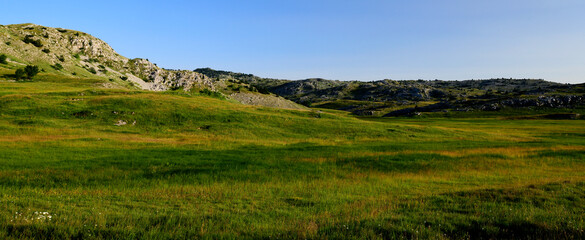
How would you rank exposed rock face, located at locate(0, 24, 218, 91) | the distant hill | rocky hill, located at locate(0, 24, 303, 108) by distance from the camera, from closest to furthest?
rocky hill, located at locate(0, 24, 303, 108)
the distant hill
exposed rock face, located at locate(0, 24, 218, 91)

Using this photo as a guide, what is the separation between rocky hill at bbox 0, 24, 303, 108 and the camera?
414 ft

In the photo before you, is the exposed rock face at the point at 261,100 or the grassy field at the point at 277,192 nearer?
the grassy field at the point at 277,192

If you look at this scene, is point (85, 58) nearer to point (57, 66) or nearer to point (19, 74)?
point (57, 66)

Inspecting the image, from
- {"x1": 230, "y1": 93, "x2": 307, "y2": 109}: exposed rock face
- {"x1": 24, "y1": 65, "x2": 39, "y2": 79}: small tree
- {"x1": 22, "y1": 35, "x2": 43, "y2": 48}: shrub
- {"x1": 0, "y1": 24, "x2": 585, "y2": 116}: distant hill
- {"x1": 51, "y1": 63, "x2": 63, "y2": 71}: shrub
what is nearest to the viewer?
{"x1": 24, "y1": 65, "x2": 39, "y2": 79}: small tree

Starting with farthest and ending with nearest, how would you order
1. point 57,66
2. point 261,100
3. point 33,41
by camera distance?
point 261,100 → point 33,41 → point 57,66

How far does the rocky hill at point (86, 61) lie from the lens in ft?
414

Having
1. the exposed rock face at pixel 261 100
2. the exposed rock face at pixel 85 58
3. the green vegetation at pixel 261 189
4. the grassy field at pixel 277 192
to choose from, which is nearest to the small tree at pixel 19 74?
the exposed rock face at pixel 85 58

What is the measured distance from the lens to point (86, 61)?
160 metres

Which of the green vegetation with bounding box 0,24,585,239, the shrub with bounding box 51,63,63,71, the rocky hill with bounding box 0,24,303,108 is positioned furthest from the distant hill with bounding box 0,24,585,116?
the green vegetation with bounding box 0,24,585,239

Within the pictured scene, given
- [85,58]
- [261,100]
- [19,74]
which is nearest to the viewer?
[19,74]

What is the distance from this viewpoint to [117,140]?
34906mm

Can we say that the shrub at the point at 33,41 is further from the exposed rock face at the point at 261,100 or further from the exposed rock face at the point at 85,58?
the exposed rock face at the point at 261,100

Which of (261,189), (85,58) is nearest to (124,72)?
(85,58)

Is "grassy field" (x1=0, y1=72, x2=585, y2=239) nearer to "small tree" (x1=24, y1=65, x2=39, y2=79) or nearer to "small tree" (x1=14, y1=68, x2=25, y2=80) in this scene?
"small tree" (x1=14, y1=68, x2=25, y2=80)
